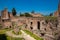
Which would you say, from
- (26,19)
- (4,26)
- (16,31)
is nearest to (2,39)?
(16,31)

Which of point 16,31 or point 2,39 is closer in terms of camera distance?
point 2,39

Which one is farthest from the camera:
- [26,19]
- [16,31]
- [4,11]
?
[4,11]

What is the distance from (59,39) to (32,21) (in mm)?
26135

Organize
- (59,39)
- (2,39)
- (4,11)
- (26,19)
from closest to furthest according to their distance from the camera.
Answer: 1. (59,39)
2. (2,39)
3. (26,19)
4. (4,11)

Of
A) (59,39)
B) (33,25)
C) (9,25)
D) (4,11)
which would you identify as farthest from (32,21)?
(59,39)

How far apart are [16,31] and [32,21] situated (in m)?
11.6

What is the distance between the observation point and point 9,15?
44562 millimetres

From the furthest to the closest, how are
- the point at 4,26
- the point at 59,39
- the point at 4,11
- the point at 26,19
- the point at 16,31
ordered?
the point at 4,11, the point at 26,19, the point at 4,26, the point at 16,31, the point at 59,39

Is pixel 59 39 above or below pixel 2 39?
above

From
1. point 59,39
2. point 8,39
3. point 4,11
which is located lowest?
point 8,39

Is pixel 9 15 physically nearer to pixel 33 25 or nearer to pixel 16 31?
pixel 33 25

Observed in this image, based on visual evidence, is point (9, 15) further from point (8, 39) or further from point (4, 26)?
point (8, 39)

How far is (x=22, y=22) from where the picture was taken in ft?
119

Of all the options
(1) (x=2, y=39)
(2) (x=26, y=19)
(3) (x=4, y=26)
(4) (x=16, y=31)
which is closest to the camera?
(1) (x=2, y=39)
